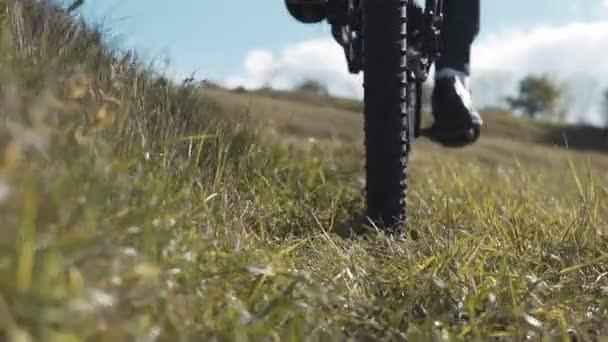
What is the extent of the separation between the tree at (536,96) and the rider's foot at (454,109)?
57807mm

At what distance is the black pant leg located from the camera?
3.01 meters

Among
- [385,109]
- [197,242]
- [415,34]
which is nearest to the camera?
[197,242]

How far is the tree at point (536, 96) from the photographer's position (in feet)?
197

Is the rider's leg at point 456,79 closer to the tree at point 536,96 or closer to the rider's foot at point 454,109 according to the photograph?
the rider's foot at point 454,109

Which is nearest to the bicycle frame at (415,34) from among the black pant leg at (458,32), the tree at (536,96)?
the black pant leg at (458,32)

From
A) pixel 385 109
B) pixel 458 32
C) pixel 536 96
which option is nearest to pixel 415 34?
pixel 458 32

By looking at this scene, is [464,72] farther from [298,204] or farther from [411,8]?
[298,204]

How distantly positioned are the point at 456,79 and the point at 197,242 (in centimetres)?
161

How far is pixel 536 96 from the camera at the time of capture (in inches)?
2387

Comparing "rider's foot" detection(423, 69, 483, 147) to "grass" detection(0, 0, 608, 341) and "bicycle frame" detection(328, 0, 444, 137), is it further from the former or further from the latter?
"grass" detection(0, 0, 608, 341)

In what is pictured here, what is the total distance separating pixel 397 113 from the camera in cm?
255

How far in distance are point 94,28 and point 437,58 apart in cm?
118

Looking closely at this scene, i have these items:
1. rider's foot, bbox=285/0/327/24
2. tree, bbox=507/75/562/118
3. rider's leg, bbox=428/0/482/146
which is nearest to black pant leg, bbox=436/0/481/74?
rider's leg, bbox=428/0/482/146

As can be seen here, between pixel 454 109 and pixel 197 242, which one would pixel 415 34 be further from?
pixel 197 242
